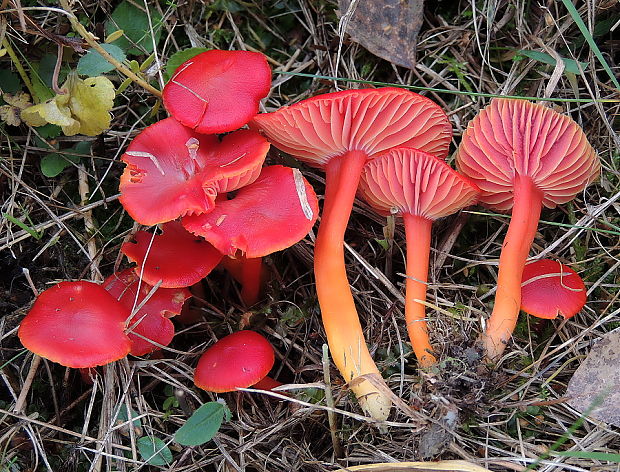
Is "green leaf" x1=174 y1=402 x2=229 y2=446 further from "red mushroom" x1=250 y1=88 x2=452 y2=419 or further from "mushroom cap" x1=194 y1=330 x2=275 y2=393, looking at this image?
"red mushroom" x1=250 y1=88 x2=452 y2=419

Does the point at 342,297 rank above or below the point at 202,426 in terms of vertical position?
above

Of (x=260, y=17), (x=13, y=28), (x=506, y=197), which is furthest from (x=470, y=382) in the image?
(x=13, y=28)

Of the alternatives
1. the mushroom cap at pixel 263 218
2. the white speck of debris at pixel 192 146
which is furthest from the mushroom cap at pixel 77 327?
the white speck of debris at pixel 192 146

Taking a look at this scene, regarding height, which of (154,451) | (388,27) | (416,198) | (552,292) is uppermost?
(388,27)

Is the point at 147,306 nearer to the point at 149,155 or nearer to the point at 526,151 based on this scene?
the point at 149,155

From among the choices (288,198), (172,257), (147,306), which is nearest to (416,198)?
(288,198)

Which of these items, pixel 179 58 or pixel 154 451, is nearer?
pixel 154 451

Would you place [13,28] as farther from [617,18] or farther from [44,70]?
[617,18]
